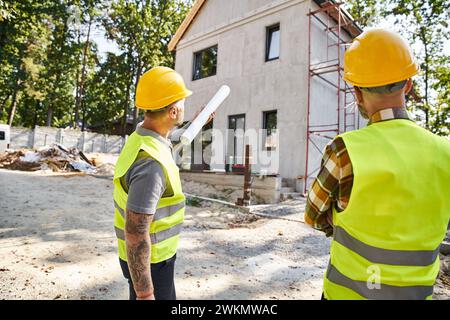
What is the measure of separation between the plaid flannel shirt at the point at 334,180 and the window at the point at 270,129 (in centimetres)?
1059

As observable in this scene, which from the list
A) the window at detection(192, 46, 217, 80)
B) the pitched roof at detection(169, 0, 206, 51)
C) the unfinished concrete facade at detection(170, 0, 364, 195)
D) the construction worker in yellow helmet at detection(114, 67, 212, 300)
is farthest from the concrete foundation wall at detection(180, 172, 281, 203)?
the pitched roof at detection(169, 0, 206, 51)

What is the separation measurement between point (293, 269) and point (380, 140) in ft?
12.4

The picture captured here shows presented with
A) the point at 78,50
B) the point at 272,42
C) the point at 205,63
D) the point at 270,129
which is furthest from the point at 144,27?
the point at 270,129

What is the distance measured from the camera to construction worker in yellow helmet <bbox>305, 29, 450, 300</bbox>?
3.77 feet

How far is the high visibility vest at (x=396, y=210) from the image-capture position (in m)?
1.14

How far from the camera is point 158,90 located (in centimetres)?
181

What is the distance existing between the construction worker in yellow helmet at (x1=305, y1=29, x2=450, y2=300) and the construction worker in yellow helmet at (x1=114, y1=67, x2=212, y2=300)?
861mm

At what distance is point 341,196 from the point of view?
1.31 m

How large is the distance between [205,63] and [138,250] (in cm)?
1541

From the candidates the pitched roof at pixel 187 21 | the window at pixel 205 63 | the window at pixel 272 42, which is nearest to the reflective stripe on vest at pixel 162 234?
the window at pixel 272 42

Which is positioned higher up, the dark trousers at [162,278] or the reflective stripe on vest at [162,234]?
the reflective stripe on vest at [162,234]

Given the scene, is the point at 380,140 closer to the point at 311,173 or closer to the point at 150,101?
the point at 150,101

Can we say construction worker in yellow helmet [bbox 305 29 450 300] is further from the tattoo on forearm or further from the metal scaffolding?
the metal scaffolding

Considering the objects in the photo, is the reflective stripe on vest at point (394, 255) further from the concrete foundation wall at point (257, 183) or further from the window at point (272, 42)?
the window at point (272, 42)
